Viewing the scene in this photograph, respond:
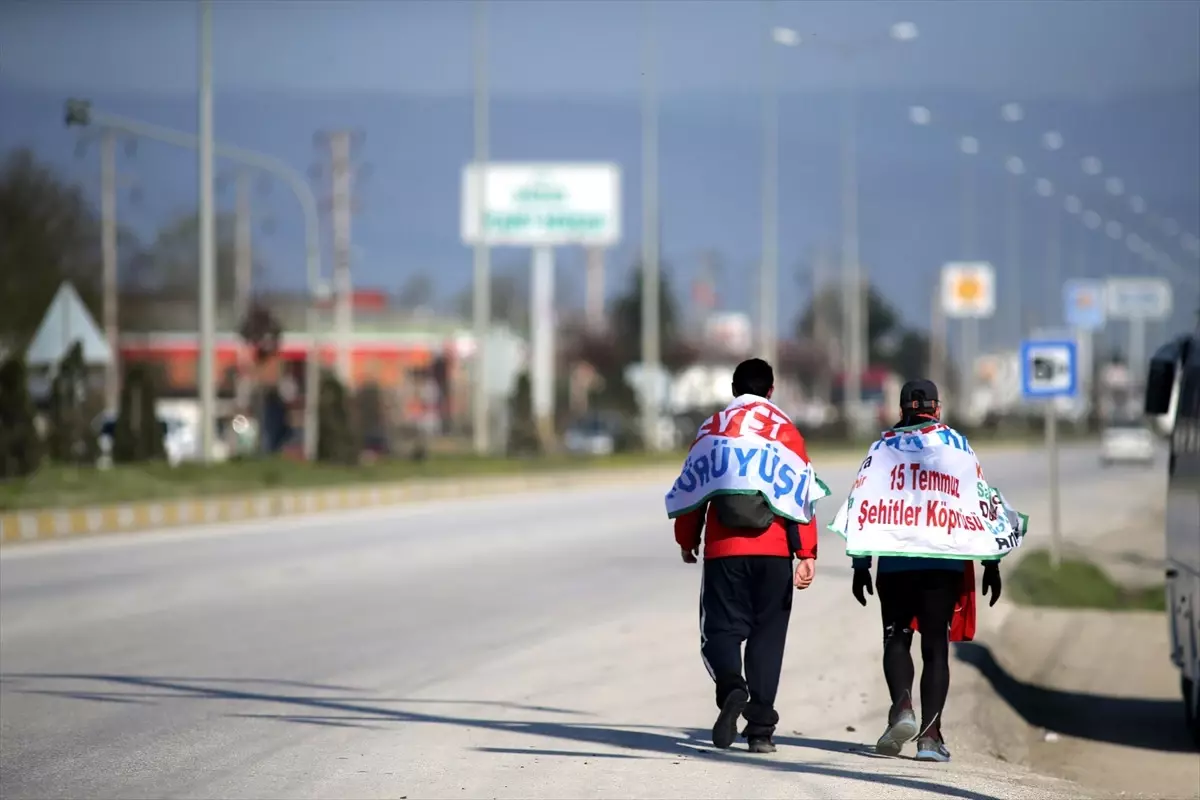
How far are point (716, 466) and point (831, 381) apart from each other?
428 ft

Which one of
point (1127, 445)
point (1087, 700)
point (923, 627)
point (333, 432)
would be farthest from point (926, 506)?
point (1127, 445)

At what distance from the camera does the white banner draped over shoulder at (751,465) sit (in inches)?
340

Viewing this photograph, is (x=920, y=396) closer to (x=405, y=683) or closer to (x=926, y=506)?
(x=926, y=506)

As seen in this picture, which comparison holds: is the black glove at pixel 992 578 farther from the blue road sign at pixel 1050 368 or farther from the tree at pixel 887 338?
the tree at pixel 887 338

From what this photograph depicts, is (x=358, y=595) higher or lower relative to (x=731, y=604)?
lower

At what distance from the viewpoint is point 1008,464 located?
65.8 meters

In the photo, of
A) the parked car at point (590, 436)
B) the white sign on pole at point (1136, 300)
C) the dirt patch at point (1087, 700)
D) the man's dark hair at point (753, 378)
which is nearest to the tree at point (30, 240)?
the parked car at point (590, 436)

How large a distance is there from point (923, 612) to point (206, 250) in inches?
1092

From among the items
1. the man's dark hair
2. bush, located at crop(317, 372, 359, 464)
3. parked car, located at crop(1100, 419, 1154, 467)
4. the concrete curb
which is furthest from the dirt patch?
parked car, located at crop(1100, 419, 1154, 467)

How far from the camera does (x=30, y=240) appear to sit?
5403cm

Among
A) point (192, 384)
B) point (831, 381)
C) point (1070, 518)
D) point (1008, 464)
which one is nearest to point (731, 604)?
point (1070, 518)

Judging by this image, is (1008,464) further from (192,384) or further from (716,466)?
(716,466)

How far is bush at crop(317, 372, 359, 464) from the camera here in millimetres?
43031

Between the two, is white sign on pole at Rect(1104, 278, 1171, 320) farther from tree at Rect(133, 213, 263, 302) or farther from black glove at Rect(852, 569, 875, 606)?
black glove at Rect(852, 569, 875, 606)
